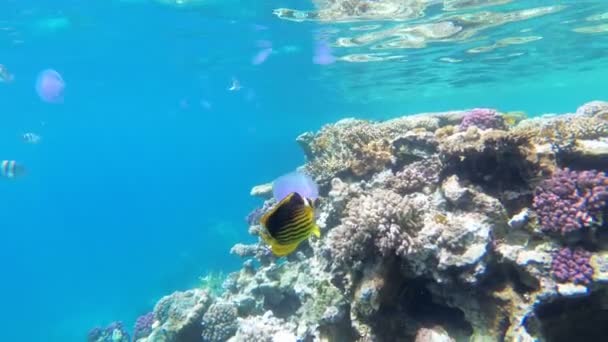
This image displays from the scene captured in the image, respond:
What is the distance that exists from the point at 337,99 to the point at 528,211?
51.2m

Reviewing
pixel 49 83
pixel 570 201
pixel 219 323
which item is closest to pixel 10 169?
pixel 219 323

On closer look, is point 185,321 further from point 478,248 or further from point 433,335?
point 478,248

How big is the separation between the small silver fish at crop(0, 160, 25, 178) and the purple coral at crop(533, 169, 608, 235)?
46.8 ft

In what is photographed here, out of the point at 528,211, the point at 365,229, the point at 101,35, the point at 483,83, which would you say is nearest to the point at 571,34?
the point at 483,83

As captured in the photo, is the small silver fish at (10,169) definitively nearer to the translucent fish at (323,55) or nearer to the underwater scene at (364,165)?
the underwater scene at (364,165)

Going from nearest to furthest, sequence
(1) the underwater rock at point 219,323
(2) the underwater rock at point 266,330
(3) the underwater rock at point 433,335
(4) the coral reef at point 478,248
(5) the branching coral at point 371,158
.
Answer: (4) the coral reef at point 478,248 → (3) the underwater rock at point 433,335 → (2) the underwater rock at point 266,330 → (5) the branching coral at point 371,158 → (1) the underwater rock at point 219,323

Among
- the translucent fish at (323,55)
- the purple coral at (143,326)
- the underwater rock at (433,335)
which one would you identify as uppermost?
the translucent fish at (323,55)

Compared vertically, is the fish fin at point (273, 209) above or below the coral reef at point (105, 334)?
above

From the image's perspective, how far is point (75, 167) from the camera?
156750 millimetres

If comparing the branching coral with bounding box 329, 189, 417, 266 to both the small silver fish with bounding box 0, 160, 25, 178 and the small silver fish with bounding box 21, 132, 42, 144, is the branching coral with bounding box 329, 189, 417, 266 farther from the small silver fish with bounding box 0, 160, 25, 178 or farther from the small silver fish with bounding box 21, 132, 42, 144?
the small silver fish with bounding box 21, 132, 42, 144

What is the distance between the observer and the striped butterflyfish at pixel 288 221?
2676 mm

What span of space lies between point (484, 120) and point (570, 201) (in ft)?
8.33

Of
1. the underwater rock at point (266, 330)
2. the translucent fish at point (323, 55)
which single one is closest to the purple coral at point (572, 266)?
the underwater rock at point (266, 330)

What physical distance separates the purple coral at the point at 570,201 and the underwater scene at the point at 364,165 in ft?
0.07
